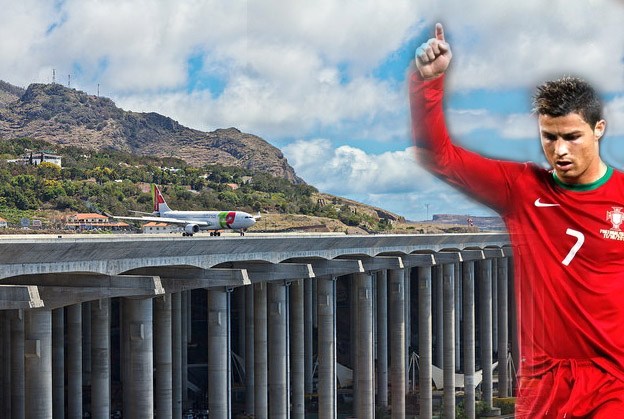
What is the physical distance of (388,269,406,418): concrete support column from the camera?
85.8 m

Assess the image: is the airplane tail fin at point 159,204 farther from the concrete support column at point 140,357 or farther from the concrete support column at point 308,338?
the concrete support column at point 140,357

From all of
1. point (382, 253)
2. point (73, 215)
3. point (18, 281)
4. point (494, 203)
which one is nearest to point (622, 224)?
point (494, 203)

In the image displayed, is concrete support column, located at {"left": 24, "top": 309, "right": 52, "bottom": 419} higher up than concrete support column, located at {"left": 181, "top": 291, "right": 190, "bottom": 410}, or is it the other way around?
concrete support column, located at {"left": 24, "top": 309, "right": 52, "bottom": 419}

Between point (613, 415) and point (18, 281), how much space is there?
4664cm

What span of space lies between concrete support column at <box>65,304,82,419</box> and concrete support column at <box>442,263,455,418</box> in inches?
1566

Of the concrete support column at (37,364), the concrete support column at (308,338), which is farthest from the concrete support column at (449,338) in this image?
the concrete support column at (37,364)

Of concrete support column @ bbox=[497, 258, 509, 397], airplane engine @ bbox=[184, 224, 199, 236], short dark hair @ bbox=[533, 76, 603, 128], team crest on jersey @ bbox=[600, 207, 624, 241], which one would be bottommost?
concrete support column @ bbox=[497, 258, 509, 397]

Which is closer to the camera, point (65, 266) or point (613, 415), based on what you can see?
point (613, 415)

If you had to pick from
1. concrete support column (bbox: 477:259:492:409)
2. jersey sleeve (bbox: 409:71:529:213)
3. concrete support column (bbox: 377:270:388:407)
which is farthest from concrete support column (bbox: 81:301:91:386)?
jersey sleeve (bbox: 409:71:529:213)

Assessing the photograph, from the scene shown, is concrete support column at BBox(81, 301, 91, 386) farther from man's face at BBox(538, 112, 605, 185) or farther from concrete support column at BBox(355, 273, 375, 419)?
man's face at BBox(538, 112, 605, 185)

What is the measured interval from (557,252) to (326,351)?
235ft

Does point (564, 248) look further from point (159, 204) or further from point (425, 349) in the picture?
point (159, 204)

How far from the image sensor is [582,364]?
4430mm

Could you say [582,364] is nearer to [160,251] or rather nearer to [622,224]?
[622,224]
